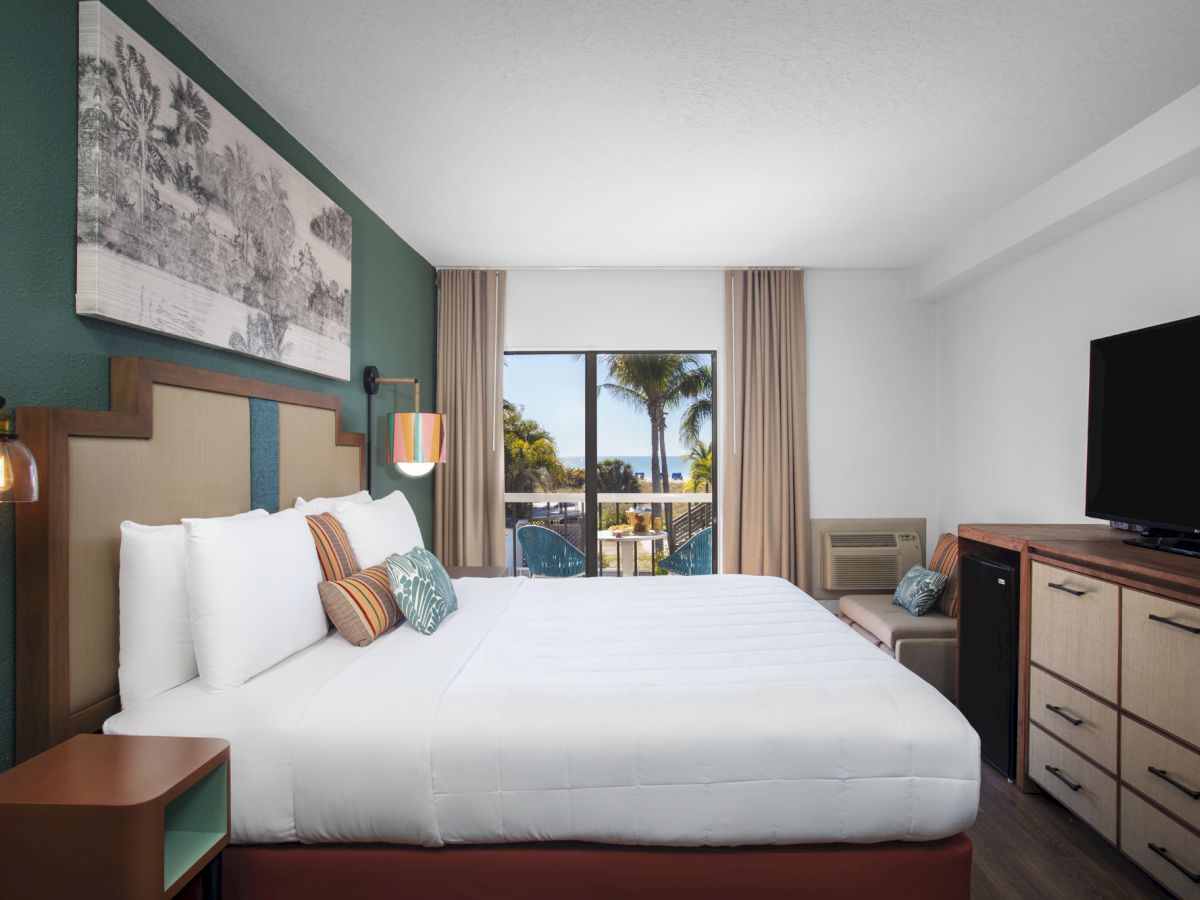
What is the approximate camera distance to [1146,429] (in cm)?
229

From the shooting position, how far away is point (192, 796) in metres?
1.39

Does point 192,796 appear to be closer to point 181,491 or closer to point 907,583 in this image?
point 181,491

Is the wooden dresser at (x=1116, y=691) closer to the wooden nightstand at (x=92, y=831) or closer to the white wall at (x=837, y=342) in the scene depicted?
the white wall at (x=837, y=342)

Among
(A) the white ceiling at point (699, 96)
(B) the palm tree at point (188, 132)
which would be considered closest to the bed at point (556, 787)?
(B) the palm tree at point (188, 132)

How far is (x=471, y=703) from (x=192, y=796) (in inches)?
25.2

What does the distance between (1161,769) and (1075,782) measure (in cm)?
39

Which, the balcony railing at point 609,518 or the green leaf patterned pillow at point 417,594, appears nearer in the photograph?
the green leaf patterned pillow at point 417,594

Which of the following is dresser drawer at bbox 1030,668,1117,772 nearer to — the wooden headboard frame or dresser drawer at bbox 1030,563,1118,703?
dresser drawer at bbox 1030,563,1118,703

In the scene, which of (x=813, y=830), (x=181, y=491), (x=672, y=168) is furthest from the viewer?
(x=672, y=168)

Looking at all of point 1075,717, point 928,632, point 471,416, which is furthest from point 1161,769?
point 471,416

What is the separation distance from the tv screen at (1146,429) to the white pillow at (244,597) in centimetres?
297

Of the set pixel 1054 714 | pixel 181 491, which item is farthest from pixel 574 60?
pixel 1054 714

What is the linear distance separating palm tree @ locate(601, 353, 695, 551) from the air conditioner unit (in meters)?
1.26

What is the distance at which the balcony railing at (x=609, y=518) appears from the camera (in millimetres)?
4703
